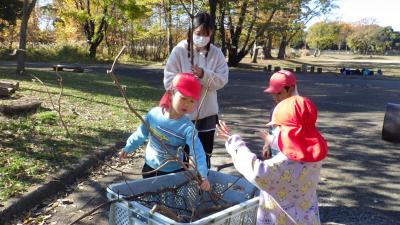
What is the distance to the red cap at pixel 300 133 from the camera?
7.11 feet

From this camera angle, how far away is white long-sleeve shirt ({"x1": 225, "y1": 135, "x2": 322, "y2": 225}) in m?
2.28

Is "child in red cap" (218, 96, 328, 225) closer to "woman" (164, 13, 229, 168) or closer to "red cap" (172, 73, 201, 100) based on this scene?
"red cap" (172, 73, 201, 100)

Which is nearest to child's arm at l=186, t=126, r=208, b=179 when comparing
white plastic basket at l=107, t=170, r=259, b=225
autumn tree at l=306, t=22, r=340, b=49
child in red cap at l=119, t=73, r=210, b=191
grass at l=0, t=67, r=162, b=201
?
child in red cap at l=119, t=73, r=210, b=191

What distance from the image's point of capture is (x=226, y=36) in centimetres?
3306

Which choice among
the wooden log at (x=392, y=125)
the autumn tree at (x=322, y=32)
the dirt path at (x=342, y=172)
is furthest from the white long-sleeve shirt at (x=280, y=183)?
the autumn tree at (x=322, y=32)

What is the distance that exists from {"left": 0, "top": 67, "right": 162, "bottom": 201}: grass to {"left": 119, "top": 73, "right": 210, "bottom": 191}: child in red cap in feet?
5.14

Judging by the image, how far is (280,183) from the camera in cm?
234

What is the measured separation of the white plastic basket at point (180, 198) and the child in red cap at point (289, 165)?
135 mm

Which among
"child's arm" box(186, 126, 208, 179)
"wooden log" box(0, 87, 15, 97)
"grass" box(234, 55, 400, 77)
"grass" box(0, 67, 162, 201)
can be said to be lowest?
"grass" box(234, 55, 400, 77)

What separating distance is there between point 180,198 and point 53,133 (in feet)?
12.4

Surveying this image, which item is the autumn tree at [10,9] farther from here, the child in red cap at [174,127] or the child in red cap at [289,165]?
the child in red cap at [289,165]

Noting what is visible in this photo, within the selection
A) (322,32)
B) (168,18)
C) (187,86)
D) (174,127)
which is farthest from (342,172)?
(322,32)

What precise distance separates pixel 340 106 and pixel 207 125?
928 cm

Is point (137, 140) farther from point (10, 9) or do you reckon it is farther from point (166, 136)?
point (10, 9)
